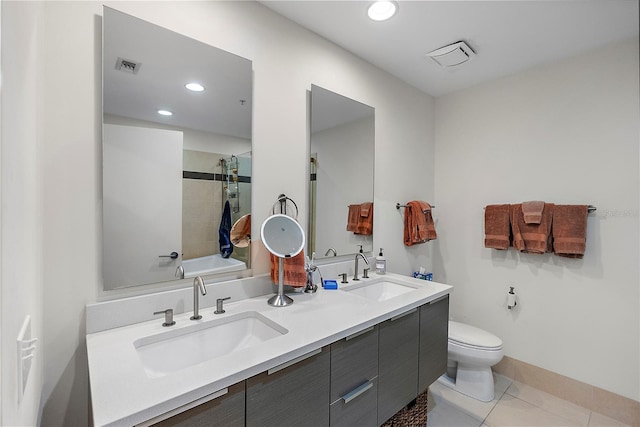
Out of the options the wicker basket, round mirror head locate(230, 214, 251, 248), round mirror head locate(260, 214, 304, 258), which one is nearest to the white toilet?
the wicker basket

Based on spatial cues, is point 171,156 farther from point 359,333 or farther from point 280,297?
point 359,333

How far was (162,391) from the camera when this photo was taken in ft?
2.37

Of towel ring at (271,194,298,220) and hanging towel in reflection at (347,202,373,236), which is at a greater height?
towel ring at (271,194,298,220)

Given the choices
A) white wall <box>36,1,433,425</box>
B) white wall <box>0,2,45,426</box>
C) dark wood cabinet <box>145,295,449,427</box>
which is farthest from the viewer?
white wall <box>36,1,433,425</box>

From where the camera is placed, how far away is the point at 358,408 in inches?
46.8

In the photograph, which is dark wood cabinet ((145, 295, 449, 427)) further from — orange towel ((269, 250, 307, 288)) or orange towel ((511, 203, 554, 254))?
orange towel ((511, 203, 554, 254))

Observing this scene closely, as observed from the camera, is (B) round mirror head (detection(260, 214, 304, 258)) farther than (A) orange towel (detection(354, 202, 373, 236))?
No

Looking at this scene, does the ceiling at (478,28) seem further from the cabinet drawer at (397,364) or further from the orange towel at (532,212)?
the cabinet drawer at (397,364)

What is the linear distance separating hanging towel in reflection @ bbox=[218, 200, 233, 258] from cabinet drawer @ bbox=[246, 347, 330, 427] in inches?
27.1

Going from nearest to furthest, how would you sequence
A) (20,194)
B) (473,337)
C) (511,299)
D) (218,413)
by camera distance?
(20,194)
(218,413)
(473,337)
(511,299)

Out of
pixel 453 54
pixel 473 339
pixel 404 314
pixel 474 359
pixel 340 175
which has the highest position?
pixel 453 54

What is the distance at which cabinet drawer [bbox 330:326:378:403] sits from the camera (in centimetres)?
110

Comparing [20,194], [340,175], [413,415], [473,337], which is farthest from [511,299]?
[20,194]

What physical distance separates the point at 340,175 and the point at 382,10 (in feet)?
3.18
